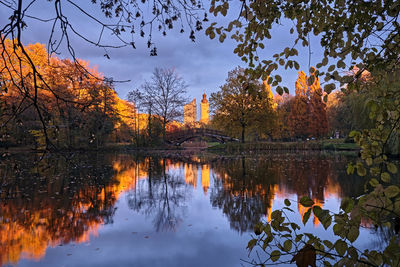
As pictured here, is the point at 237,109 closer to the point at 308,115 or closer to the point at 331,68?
the point at 308,115

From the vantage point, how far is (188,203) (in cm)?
794

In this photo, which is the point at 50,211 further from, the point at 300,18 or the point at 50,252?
the point at 300,18

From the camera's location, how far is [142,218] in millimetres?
6504

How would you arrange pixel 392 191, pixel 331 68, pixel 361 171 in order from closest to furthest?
1. pixel 392 191
2. pixel 361 171
3. pixel 331 68

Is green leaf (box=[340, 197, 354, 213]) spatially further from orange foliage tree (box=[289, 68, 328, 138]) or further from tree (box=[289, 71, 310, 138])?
tree (box=[289, 71, 310, 138])

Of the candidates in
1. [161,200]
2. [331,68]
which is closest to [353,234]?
[331,68]

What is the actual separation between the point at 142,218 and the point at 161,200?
1.75m

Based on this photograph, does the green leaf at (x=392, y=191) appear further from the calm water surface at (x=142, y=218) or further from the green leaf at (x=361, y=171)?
the calm water surface at (x=142, y=218)

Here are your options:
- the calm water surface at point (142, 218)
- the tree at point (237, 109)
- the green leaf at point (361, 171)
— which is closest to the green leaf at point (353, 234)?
the green leaf at point (361, 171)

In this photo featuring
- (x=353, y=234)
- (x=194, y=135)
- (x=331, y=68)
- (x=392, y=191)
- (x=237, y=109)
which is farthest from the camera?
(x=194, y=135)

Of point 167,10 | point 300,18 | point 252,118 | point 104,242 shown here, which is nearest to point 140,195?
point 104,242

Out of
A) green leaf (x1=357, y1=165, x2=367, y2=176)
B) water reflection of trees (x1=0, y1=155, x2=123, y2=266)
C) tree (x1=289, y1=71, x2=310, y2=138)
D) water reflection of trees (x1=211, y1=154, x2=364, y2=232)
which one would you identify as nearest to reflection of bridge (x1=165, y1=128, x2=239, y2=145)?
tree (x1=289, y1=71, x2=310, y2=138)

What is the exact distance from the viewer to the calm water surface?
4477 millimetres

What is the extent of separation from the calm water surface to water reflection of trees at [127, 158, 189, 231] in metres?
0.02
